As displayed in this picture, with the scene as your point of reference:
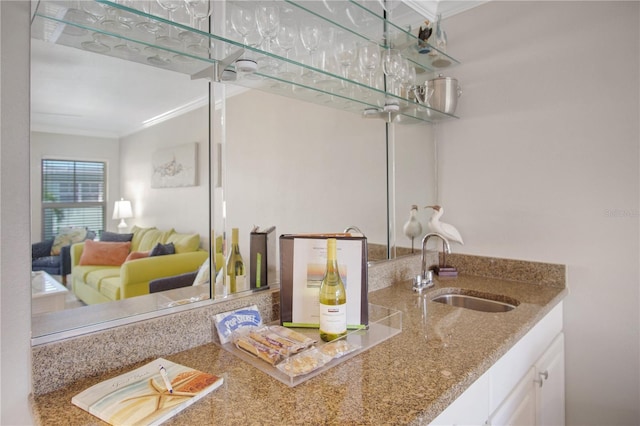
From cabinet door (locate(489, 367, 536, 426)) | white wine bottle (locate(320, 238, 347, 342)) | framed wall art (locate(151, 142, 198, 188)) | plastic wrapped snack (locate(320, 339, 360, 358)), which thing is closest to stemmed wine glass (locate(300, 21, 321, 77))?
framed wall art (locate(151, 142, 198, 188))

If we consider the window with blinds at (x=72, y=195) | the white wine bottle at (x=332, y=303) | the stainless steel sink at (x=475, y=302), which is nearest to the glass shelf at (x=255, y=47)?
the window with blinds at (x=72, y=195)

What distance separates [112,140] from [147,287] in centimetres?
48

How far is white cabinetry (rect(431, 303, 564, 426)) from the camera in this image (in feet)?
3.38

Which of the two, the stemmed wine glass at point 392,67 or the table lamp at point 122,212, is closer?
the table lamp at point 122,212

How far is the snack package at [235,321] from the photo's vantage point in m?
1.09

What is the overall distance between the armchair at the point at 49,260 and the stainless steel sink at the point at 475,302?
1470 mm

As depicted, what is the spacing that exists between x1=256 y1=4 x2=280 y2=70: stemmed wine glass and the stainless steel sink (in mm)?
1280

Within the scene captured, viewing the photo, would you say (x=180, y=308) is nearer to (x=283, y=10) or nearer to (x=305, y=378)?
(x=305, y=378)

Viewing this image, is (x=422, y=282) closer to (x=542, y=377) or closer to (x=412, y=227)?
(x=412, y=227)

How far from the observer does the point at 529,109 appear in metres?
1.88

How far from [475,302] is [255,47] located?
4.98 ft

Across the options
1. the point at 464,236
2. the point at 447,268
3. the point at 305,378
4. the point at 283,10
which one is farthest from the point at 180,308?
the point at 464,236

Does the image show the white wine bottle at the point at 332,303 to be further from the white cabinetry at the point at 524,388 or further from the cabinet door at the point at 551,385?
the cabinet door at the point at 551,385

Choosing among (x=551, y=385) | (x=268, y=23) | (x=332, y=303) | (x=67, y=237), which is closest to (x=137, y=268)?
(x=67, y=237)
